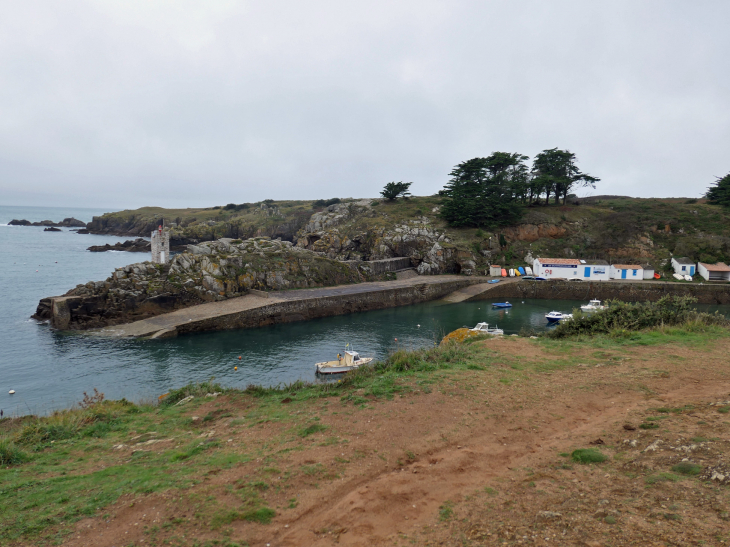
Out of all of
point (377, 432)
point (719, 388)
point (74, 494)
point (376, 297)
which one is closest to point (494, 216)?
point (376, 297)

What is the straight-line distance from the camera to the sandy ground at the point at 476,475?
4.75 m

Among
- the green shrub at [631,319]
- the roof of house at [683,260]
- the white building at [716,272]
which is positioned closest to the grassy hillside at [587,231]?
the roof of house at [683,260]

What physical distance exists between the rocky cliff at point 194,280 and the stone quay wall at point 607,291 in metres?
17.5

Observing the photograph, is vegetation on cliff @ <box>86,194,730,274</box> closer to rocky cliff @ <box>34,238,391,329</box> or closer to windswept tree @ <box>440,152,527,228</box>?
windswept tree @ <box>440,152,527,228</box>

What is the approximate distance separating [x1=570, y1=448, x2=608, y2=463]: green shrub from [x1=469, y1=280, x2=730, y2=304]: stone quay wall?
38090 mm

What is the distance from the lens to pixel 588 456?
251 inches

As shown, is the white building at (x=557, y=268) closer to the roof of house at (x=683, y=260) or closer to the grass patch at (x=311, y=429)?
the roof of house at (x=683, y=260)

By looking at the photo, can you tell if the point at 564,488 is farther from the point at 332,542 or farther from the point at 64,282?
the point at 64,282

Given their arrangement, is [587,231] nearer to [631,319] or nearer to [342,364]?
[631,319]

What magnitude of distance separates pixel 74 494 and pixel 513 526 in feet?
22.2

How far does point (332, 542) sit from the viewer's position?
4.92 m

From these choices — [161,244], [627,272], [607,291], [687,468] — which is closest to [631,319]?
[687,468]

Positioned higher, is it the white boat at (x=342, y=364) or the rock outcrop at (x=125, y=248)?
the rock outcrop at (x=125, y=248)

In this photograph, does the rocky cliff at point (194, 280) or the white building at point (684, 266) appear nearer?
the rocky cliff at point (194, 280)
